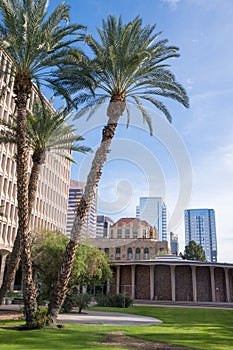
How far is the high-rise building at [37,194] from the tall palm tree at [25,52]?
479 inches

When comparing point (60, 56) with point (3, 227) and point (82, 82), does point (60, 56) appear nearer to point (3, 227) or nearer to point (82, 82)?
point (82, 82)

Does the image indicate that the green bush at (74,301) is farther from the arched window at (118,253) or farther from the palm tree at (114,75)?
the arched window at (118,253)

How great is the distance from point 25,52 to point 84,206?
784 centimetres

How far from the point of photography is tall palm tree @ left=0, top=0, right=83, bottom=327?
52.9 feet

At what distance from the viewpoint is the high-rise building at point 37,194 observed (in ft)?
160

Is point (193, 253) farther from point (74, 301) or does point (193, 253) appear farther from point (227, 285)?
point (74, 301)

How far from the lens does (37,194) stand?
62156mm

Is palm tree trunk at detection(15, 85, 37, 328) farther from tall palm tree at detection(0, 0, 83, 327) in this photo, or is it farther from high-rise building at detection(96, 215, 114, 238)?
high-rise building at detection(96, 215, 114, 238)

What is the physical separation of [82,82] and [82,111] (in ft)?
8.99

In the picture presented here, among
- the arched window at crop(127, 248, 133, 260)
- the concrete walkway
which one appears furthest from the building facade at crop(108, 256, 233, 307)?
the arched window at crop(127, 248, 133, 260)

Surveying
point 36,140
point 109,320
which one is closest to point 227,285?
point 109,320

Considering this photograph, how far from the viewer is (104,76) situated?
18.4 metres

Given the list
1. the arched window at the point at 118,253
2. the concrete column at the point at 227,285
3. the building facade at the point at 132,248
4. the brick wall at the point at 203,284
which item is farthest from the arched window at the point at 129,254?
the concrete column at the point at 227,285

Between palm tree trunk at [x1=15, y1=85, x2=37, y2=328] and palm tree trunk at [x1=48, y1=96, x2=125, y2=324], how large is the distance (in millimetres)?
1149
